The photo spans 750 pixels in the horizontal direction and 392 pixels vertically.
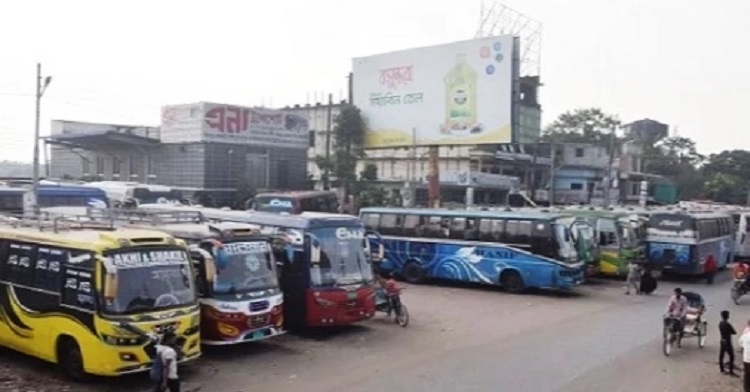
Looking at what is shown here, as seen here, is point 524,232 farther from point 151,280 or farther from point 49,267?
point 49,267

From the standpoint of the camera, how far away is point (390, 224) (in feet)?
78.7

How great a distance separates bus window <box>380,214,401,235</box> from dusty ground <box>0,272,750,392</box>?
6.26 meters

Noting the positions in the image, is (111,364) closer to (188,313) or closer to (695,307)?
(188,313)

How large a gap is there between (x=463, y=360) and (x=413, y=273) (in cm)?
1061

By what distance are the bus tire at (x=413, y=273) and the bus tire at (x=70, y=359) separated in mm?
13281

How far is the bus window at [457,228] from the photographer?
22000 mm

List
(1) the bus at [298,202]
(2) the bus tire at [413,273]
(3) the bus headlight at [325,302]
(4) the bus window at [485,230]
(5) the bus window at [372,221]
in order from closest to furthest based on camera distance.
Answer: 1. (3) the bus headlight at [325,302]
2. (4) the bus window at [485,230]
3. (2) the bus tire at [413,273]
4. (5) the bus window at [372,221]
5. (1) the bus at [298,202]

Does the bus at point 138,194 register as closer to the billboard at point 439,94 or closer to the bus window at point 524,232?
the bus window at point 524,232

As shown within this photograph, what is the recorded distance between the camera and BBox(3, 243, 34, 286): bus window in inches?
452

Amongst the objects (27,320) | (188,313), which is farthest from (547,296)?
(27,320)

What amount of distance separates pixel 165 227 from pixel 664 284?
17217mm

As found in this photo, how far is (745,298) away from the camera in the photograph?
2108cm

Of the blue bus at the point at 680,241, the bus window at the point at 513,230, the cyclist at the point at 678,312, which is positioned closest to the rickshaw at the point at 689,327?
the cyclist at the point at 678,312

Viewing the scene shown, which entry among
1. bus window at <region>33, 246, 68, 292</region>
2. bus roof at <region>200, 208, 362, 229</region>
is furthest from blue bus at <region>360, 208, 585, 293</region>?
bus window at <region>33, 246, 68, 292</region>
